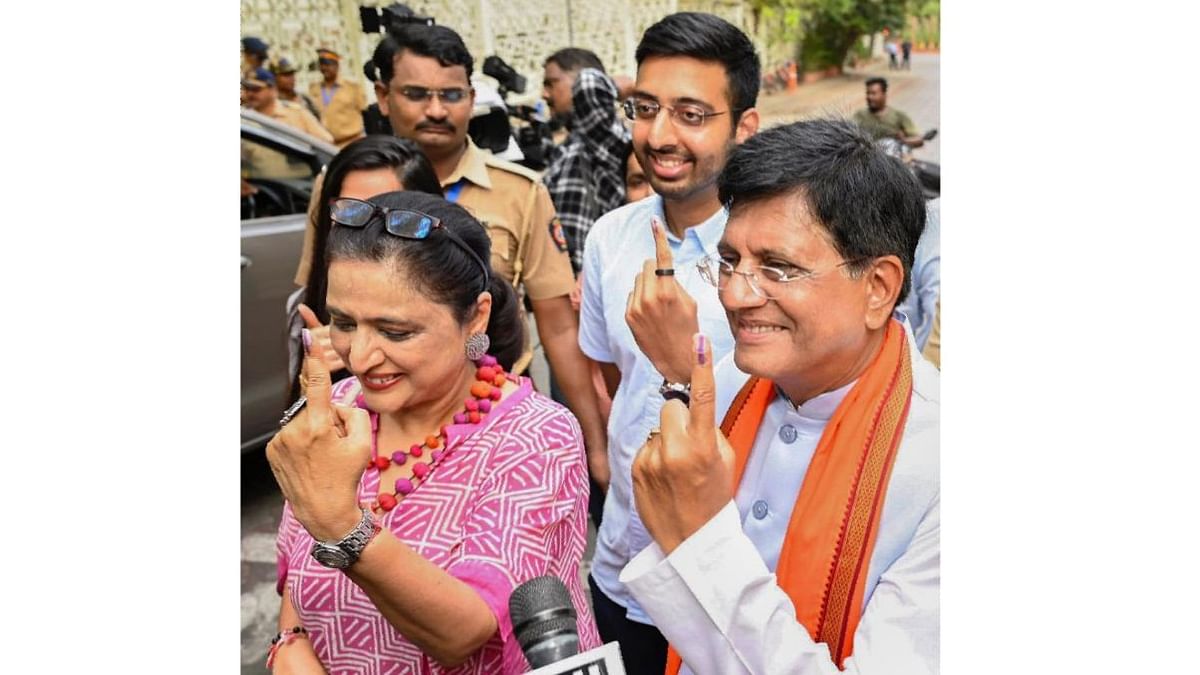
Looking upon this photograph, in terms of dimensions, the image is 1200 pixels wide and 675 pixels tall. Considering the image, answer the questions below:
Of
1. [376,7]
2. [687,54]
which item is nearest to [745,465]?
[687,54]

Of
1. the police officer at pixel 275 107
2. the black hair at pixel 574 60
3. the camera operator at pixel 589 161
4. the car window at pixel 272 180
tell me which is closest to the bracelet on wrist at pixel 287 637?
the camera operator at pixel 589 161

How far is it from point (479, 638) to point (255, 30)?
177 cm

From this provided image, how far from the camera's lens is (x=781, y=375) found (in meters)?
1.22

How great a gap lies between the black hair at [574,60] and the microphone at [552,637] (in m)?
2.87

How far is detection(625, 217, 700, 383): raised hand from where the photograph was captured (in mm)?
1372

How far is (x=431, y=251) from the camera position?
57.3 inches

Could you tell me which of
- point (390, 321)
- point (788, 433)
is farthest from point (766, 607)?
point (390, 321)

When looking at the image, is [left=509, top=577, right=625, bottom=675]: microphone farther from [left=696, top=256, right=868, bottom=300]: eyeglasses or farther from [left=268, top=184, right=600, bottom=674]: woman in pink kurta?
[left=696, top=256, right=868, bottom=300]: eyeglasses

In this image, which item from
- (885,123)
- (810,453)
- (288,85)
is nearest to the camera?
(810,453)

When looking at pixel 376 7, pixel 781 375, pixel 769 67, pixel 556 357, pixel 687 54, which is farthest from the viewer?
pixel 376 7

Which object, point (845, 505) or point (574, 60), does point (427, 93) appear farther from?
point (845, 505)

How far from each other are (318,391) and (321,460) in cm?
8
